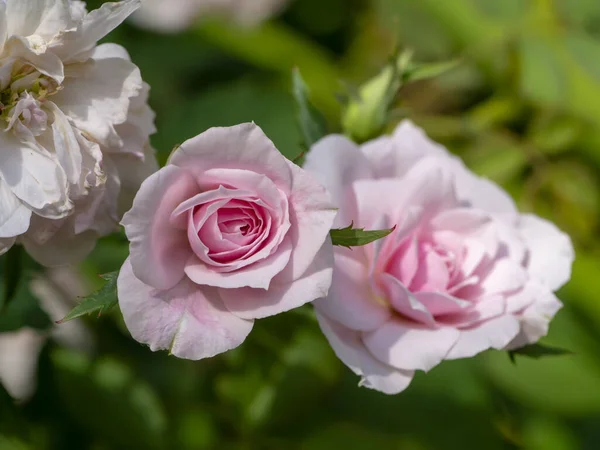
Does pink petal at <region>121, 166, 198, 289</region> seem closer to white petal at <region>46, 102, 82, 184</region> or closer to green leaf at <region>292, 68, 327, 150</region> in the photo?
white petal at <region>46, 102, 82, 184</region>

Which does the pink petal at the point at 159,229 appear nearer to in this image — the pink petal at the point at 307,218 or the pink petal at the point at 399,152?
the pink petal at the point at 307,218

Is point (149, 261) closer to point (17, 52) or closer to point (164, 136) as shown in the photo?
point (17, 52)

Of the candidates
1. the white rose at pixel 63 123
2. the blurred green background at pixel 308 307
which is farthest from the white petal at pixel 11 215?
the blurred green background at pixel 308 307

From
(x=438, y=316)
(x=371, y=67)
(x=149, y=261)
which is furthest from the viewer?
(x=371, y=67)

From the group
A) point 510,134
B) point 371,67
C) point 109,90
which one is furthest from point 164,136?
point 109,90

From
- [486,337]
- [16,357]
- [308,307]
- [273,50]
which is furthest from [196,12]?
[486,337]

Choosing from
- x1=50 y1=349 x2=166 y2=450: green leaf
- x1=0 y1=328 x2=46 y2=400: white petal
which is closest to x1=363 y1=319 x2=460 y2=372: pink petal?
x1=50 y1=349 x2=166 y2=450: green leaf

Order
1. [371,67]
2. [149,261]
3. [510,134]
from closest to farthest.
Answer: [149,261], [510,134], [371,67]
